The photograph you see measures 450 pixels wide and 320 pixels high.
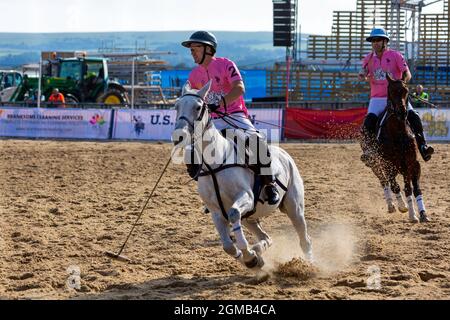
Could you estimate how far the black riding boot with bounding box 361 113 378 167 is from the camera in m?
12.0

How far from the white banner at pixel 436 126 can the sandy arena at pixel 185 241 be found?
6577 millimetres

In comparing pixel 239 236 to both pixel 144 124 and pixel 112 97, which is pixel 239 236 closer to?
pixel 144 124

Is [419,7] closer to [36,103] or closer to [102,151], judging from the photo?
[36,103]

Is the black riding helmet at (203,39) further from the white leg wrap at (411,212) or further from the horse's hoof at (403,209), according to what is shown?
the horse's hoof at (403,209)

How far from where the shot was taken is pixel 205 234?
10844 millimetres

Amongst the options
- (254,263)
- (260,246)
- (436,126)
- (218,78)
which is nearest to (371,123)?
(218,78)

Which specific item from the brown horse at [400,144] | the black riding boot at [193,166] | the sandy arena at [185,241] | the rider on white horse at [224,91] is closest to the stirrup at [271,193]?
the rider on white horse at [224,91]

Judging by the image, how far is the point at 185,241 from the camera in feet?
33.9

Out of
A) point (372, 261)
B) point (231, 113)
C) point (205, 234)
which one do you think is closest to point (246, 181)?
point (231, 113)

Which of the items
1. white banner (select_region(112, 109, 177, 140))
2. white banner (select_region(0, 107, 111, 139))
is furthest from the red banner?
white banner (select_region(0, 107, 111, 139))

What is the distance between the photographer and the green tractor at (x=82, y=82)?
3541 centimetres

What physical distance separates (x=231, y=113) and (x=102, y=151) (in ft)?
47.7

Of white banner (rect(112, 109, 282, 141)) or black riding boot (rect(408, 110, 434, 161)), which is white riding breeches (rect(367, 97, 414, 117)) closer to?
black riding boot (rect(408, 110, 434, 161))

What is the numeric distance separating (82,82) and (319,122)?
13.9 meters
